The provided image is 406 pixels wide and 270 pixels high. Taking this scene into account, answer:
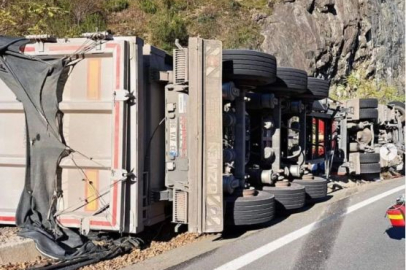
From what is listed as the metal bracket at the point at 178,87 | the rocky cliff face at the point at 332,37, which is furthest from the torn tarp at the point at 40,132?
the rocky cliff face at the point at 332,37

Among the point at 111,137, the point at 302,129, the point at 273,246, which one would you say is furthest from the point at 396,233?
the point at 111,137

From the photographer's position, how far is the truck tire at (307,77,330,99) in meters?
7.45

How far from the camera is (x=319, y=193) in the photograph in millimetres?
7039

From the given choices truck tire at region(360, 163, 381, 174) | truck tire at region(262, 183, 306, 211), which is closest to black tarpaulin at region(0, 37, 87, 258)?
truck tire at region(262, 183, 306, 211)

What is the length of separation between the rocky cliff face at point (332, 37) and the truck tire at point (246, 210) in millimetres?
19605

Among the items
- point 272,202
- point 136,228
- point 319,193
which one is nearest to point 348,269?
point 272,202

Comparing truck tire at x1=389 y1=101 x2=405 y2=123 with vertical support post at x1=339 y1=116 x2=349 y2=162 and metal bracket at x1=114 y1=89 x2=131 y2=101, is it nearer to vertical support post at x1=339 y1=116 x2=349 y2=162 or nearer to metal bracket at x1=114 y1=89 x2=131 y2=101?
vertical support post at x1=339 y1=116 x2=349 y2=162

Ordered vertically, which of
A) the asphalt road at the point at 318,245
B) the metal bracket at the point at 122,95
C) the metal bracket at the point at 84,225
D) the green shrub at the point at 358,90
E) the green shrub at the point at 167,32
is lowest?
the asphalt road at the point at 318,245

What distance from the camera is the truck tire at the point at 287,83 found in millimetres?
6457

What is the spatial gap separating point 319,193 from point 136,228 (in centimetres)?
354

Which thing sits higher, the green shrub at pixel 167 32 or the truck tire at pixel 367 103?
the green shrub at pixel 167 32

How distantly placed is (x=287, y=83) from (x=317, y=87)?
1.23 meters

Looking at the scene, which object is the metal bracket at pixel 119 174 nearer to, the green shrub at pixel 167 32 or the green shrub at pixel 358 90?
the green shrub at pixel 167 32

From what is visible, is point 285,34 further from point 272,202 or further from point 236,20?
point 272,202
